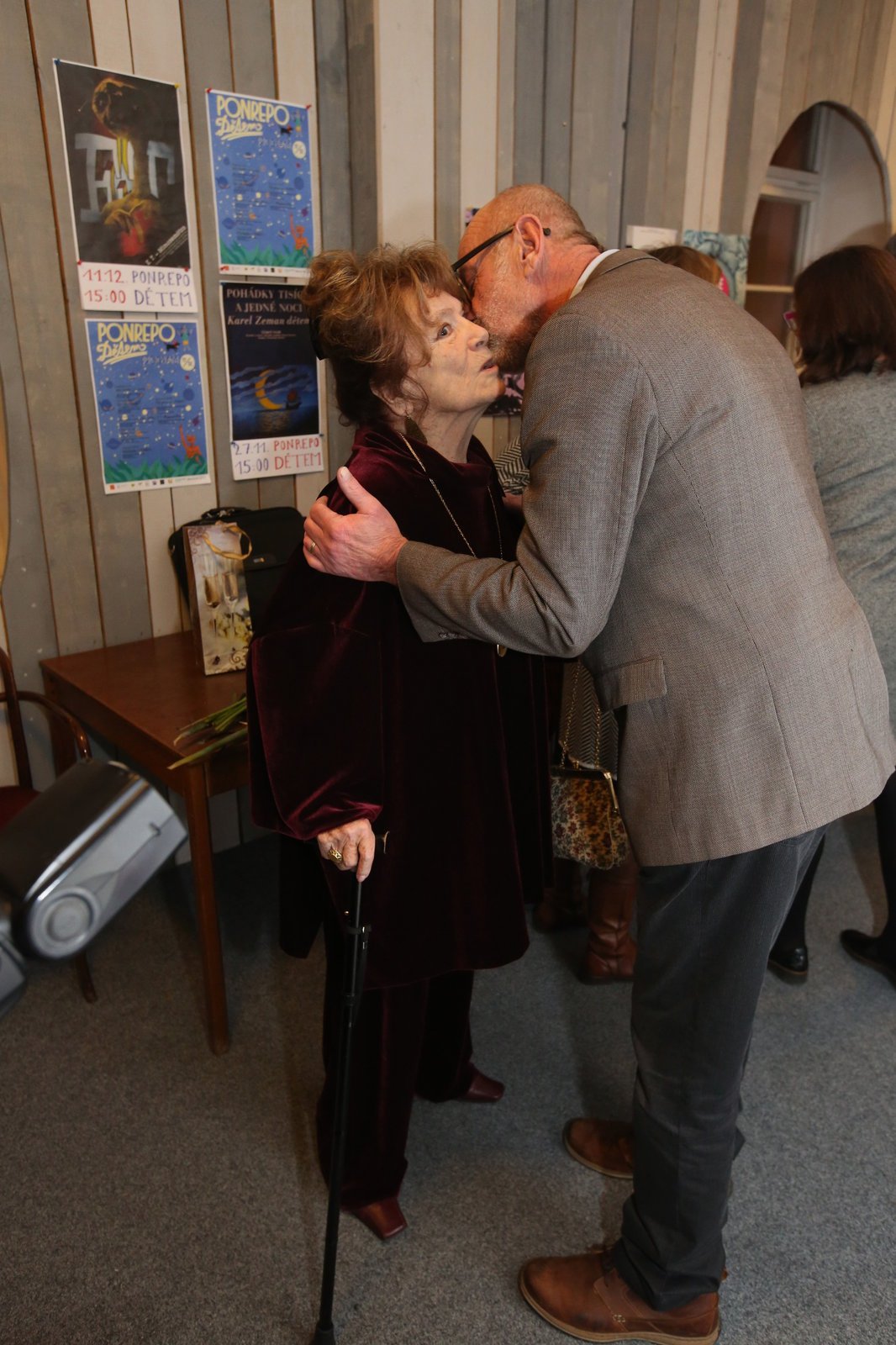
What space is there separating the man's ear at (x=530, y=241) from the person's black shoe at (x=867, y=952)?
79.1 inches

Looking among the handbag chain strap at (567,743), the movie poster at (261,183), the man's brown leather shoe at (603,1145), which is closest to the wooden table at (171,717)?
the handbag chain strap at (567,743)

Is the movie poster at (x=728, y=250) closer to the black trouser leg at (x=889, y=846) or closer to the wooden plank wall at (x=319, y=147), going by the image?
the wooden plank wall at (x=319, y=147)

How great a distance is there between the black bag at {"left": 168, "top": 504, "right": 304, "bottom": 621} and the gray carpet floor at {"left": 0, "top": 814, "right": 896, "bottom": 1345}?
0.98 metres

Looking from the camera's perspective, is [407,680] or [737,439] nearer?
[737,439]

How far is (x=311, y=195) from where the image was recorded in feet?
8.44

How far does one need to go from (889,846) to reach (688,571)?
61.7 inches

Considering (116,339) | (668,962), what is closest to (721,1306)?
(668,962)

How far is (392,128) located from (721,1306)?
9.13 ft

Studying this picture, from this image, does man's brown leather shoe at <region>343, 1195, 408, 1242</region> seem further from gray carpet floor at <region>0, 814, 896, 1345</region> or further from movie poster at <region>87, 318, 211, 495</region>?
movie poster at <region>87, 318, 211, 495</region>

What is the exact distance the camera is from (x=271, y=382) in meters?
2.63

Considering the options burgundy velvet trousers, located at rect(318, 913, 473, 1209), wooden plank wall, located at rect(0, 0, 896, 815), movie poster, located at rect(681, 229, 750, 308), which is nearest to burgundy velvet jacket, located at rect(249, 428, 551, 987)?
burgundy velvet trousers, located at rect(318, 913, 473, 1209)

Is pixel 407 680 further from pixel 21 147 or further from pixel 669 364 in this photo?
pixel 21 147

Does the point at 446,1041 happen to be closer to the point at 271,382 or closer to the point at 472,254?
the point at 472,254

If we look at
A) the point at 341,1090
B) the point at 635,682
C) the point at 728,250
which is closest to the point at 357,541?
the point at 635,682
